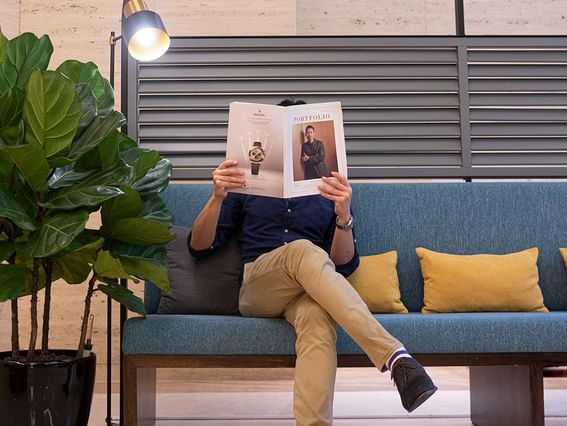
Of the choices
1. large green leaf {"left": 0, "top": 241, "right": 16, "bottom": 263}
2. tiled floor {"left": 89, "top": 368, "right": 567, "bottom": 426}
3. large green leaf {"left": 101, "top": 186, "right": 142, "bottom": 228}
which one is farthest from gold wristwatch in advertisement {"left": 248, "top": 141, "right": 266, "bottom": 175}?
tiled floor {"left": 89, "top": 368, "right": 567, "bottom": 426}

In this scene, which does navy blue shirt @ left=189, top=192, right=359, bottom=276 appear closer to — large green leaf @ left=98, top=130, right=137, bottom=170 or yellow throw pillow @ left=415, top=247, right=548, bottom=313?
yellow throw pillow @ left=415, top=247, right=548, bottom=313

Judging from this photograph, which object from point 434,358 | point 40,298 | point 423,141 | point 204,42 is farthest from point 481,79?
point 40,298

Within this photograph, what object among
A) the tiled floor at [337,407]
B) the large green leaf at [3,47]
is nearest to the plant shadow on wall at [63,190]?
the large green leaf at [3,47]

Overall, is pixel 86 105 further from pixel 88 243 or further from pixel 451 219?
pixel 451 219

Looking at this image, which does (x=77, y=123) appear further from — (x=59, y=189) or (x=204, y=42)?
(x=204, y=42)

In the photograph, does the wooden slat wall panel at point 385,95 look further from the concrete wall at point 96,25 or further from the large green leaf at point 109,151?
the large green leaf at point 109,151

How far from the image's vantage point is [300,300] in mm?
2109

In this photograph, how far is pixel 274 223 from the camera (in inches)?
96.1

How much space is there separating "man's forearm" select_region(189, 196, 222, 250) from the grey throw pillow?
110 mm

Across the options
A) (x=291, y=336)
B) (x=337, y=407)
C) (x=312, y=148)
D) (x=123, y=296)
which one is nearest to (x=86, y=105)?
(x=123, y=296)

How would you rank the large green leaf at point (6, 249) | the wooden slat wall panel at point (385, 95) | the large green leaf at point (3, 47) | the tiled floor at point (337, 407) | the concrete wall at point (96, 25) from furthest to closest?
1. the concrete wall at point (96, 25)
2. the wooden slat wall panel at point (385, 95)
3. the tiled floor at point (337, 407)
4. the large green leaf at point (3, 47)
5. the large green leaf at point (6, 249)

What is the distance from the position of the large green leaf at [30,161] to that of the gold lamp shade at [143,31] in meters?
0.74

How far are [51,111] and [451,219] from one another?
1.70 meters

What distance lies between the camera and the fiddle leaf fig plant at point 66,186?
1784mm
